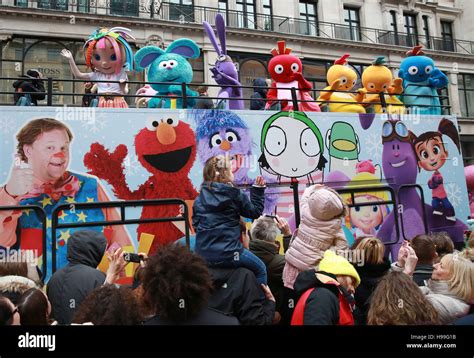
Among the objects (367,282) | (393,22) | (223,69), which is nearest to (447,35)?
(393,22)

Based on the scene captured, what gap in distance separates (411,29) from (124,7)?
16.2 metres

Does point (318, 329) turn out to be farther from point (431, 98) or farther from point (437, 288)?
point (431, 98)

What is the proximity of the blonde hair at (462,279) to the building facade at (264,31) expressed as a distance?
652 inches

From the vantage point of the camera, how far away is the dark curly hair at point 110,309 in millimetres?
2369

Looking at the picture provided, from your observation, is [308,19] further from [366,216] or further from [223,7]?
[366,216]

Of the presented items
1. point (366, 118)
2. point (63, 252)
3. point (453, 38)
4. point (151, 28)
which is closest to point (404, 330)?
point (63, 252)

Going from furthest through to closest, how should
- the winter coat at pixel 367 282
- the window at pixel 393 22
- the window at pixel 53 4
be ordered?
the window at pixel 393 22, the window at pixel 53 4, the winter coat at pixel 367 282

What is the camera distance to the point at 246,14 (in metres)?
22.8

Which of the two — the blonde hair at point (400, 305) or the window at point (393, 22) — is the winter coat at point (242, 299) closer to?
the blonde hair at point (400, 305)

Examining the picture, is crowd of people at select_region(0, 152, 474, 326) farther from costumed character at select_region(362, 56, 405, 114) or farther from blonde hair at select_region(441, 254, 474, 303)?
costumed character at select_region(362, 56, 405, 114)

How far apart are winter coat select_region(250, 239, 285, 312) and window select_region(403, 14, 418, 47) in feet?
80.1

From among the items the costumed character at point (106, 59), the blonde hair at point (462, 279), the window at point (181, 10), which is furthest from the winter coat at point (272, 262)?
the window at point (181, 10)

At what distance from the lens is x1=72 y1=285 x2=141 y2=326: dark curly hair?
2369 mm

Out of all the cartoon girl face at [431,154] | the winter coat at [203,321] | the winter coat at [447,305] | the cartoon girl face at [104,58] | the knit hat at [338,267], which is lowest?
the winter coat at [447,305]
